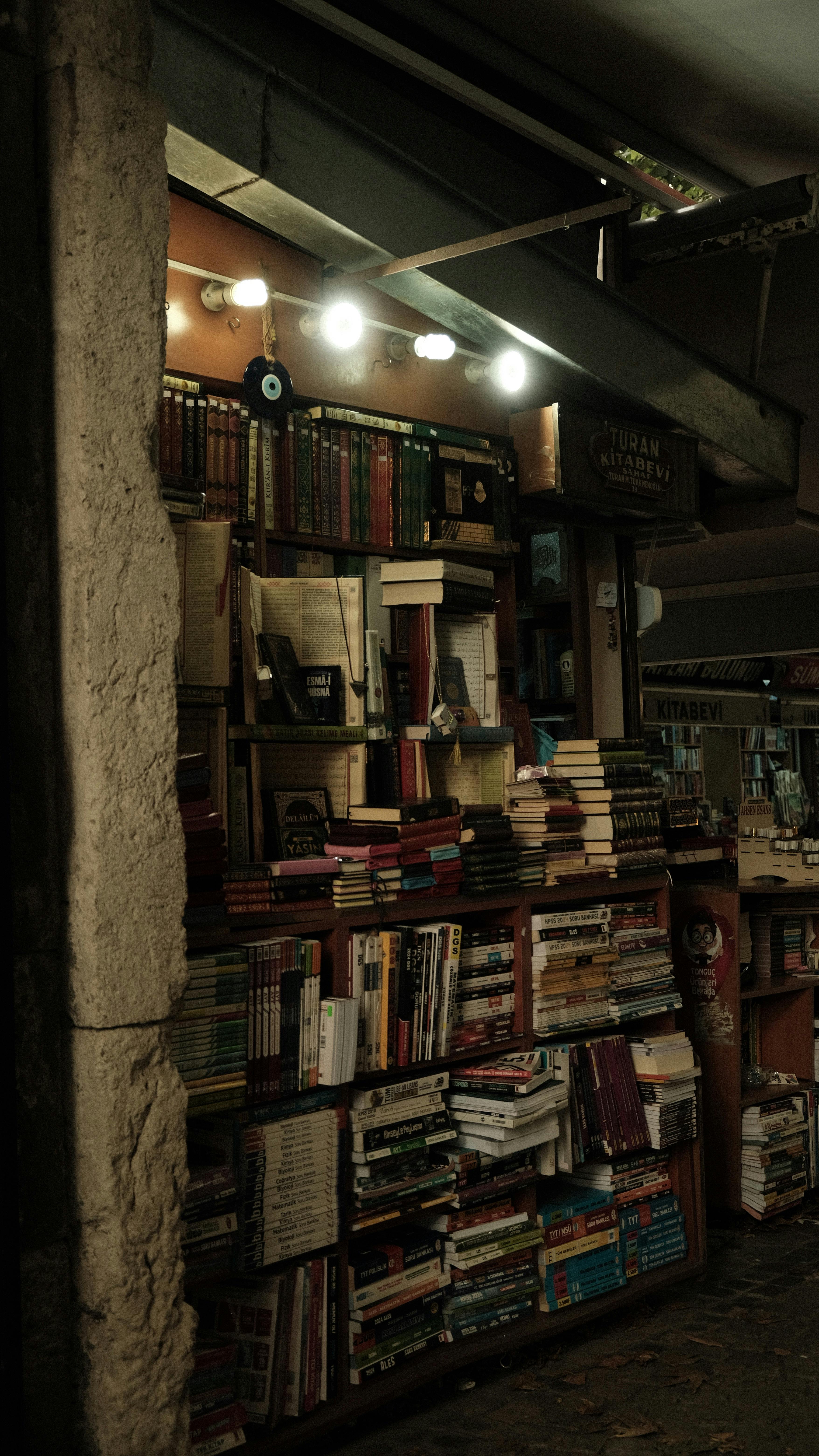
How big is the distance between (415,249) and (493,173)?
1080 millimetres

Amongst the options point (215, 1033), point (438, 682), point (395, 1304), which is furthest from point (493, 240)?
point (395, 1304)

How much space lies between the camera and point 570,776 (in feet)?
14.5

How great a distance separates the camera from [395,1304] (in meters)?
3.36

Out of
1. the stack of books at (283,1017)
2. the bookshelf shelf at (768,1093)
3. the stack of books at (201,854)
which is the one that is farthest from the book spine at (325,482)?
the bookshelf shelf at (768,1093)

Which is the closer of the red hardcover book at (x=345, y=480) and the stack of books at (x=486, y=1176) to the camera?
the stack of books at (x=486, y=1176)

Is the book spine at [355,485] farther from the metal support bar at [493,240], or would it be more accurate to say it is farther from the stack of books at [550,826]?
the stack of books at [550,826]

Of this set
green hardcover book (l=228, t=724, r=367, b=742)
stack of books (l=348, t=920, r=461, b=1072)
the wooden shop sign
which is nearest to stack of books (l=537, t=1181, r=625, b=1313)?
stack of books (l=348, t=920, r=461, b=1072)

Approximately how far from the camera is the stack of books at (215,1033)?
288 centimetres

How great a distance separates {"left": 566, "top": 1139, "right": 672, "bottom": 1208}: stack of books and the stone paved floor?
368 mm

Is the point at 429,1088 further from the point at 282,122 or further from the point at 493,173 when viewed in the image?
the point at 493,173

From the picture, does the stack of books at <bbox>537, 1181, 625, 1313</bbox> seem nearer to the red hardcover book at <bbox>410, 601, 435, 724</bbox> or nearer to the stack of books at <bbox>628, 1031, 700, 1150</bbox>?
the stack of books at <bbox>628, 1031, 700, 1150</bbox>

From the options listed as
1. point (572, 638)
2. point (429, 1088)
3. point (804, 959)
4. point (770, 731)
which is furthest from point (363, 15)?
point (770, 731)

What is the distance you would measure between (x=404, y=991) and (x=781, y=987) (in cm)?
232

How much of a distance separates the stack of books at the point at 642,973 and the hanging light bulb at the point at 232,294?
2373mm
